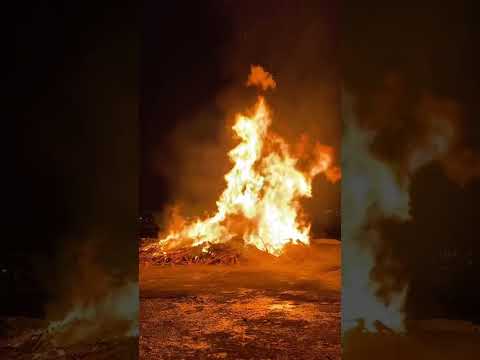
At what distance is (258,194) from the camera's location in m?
16.2

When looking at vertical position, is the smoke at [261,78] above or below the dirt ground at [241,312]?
above

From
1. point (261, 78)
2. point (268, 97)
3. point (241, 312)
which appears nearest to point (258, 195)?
point (268, 97)

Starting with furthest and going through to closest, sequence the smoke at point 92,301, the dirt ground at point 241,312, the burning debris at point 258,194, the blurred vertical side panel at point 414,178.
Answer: the burning debris at point 258,194, the dirt ground at point 241,312, the smoke at point 92,301, the blurred vertical side panel at point 414,178

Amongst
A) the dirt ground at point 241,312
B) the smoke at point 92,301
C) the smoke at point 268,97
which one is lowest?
the dirt ground at point 241,312

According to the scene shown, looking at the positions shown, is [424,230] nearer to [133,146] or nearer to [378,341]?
[378,341]

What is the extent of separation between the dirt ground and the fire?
142 inches

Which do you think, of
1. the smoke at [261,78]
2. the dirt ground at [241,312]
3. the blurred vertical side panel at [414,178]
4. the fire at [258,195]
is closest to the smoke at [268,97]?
the smoke at [261,78]

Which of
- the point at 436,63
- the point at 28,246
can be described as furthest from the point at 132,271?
the point at 436,63

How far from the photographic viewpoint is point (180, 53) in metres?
16.4

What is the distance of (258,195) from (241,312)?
9045mm

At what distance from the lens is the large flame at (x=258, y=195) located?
1572cm

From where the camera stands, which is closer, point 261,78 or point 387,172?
point 387,172

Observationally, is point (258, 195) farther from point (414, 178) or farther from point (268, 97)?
point (414, 178)

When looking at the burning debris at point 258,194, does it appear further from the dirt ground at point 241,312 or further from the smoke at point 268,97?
the dirt ground at point 241,312
